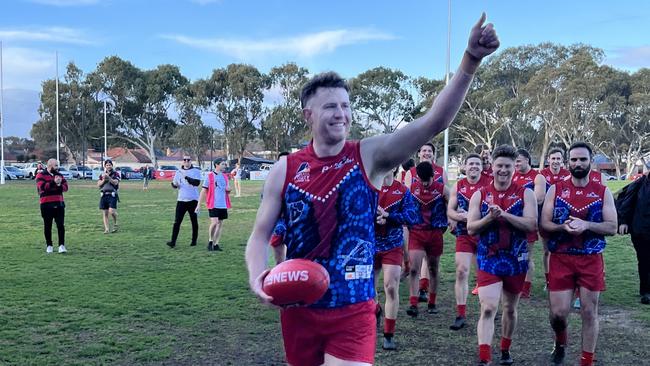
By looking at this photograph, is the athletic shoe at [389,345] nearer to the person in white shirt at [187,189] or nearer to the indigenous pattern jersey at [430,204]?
the indigenous pattern jersey at [430,204]

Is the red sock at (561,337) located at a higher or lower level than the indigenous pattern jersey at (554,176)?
lower

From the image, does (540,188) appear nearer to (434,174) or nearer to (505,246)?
(434,174)

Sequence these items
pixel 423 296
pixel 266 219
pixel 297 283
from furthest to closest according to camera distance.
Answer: pixel 423 296 < pixel 266 219 < pixel 297 283

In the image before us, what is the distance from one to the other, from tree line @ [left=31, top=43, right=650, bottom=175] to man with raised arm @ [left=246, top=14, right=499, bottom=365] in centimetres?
4963

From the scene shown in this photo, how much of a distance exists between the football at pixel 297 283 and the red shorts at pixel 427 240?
546 centimetres

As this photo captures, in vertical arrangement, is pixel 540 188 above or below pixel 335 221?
below

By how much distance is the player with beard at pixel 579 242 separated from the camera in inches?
220

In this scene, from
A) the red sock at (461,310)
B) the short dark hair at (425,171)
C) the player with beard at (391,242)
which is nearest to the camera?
the player with beard at (391,242)

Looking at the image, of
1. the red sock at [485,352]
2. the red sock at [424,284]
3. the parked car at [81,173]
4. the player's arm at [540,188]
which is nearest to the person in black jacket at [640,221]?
the player's arm at [540,188]

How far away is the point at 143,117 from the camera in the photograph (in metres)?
72.1

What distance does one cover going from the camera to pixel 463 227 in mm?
7668

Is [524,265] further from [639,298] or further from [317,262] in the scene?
[639,298]

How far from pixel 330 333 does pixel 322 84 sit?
129cm

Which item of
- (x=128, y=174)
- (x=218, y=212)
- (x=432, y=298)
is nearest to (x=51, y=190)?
(x=218, y=212)
